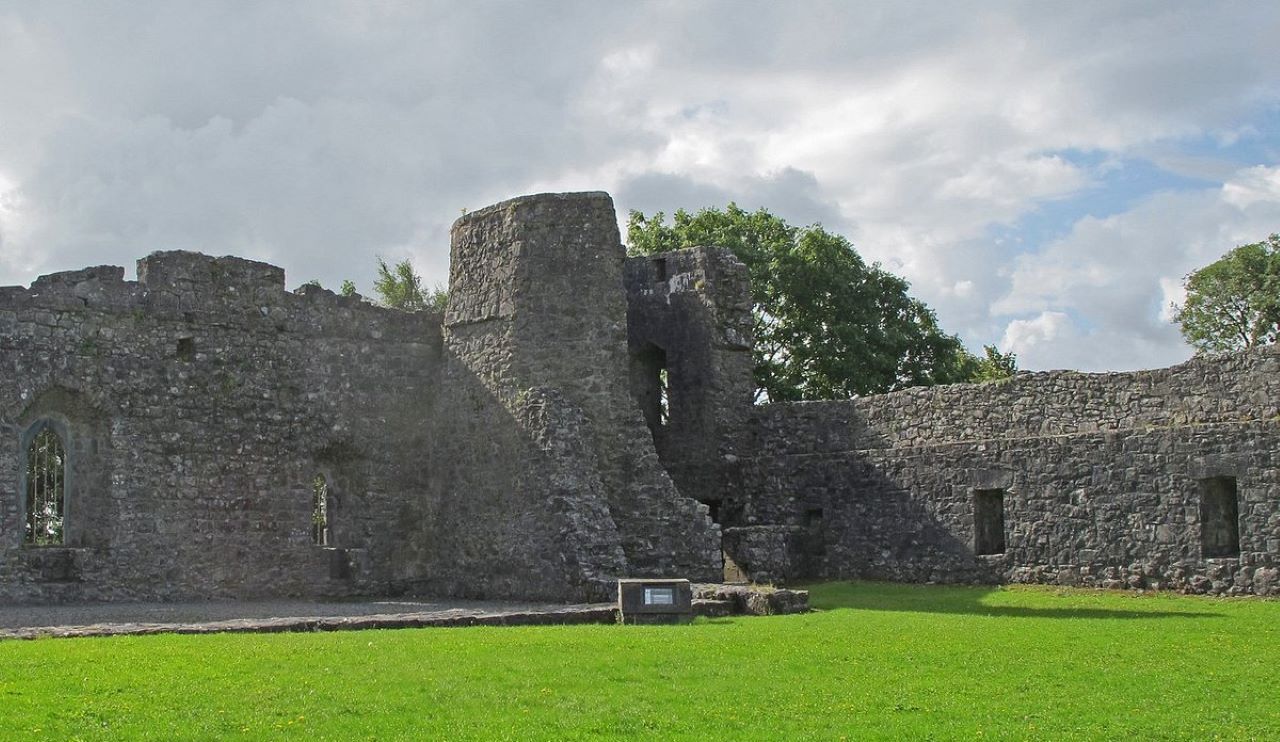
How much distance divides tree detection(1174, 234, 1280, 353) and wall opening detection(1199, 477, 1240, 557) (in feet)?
84.6

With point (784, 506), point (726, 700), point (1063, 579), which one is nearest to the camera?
point (726, 700)

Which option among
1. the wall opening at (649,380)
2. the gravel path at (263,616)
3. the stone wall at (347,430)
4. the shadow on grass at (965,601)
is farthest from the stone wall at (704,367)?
the gravel path at (263,616)

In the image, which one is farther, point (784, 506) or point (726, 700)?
point (784, 506)

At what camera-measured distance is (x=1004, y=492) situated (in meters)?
24.8

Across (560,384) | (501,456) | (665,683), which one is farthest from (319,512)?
(665,683)

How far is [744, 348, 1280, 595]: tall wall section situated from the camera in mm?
22312

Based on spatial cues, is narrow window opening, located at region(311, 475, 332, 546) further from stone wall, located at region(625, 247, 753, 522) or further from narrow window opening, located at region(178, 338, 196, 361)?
stone wall, located at region(625, 247, 753, 522)

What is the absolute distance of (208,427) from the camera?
78.1 feet

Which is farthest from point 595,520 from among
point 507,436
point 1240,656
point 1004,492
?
point 1240,656

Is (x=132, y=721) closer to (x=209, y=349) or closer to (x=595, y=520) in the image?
(x=595, y=520)

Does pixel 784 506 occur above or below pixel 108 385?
below


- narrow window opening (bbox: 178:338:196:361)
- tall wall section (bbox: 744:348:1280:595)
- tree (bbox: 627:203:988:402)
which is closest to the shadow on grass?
tall wall section (bbox: 744:348:1280:595)

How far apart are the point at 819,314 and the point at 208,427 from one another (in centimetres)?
2153

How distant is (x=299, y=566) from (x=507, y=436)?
381 cm
